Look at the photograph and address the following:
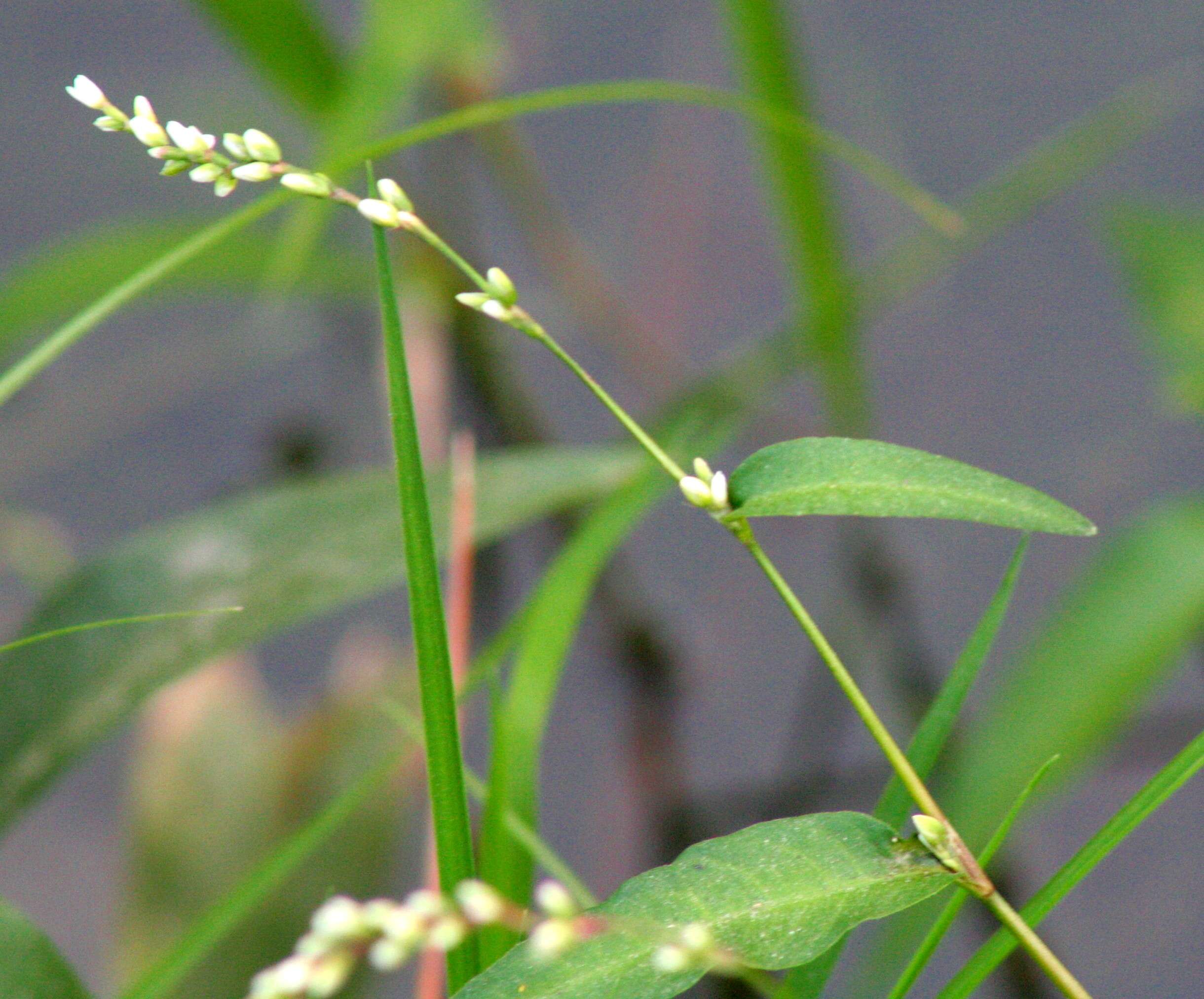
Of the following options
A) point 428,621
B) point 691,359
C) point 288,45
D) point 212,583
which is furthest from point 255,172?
point 691,359

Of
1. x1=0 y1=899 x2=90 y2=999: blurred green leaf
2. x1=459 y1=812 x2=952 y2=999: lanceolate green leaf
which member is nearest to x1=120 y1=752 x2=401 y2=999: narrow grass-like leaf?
x1=0 y1=899 x2=90 y2=999: blurred green leaf

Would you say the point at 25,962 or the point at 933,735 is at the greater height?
the point at 25,962

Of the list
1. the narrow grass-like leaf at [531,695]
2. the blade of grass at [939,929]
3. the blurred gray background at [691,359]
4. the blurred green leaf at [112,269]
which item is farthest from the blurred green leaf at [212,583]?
the blurred gray background at [691,359]

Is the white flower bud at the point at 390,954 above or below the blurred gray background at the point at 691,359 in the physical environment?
below

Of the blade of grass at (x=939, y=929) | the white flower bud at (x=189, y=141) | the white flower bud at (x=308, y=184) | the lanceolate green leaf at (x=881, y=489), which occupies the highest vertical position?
the white flower bud at (x=189, y=141)

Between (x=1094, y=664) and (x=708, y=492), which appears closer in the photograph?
(x=708, y=492)

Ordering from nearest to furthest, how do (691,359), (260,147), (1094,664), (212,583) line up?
(260,147) < (212,583) < (1094,664) < (691,359)

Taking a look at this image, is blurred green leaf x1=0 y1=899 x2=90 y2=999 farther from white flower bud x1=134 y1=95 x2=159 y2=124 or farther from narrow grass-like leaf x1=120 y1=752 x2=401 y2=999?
white flower bud x1=134 y1=95 x2=159 y2=124

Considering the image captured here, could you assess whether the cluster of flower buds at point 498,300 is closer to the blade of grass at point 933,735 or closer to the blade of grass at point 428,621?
the blade of grass at point 428,621

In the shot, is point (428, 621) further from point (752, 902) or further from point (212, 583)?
point (212, 583)
